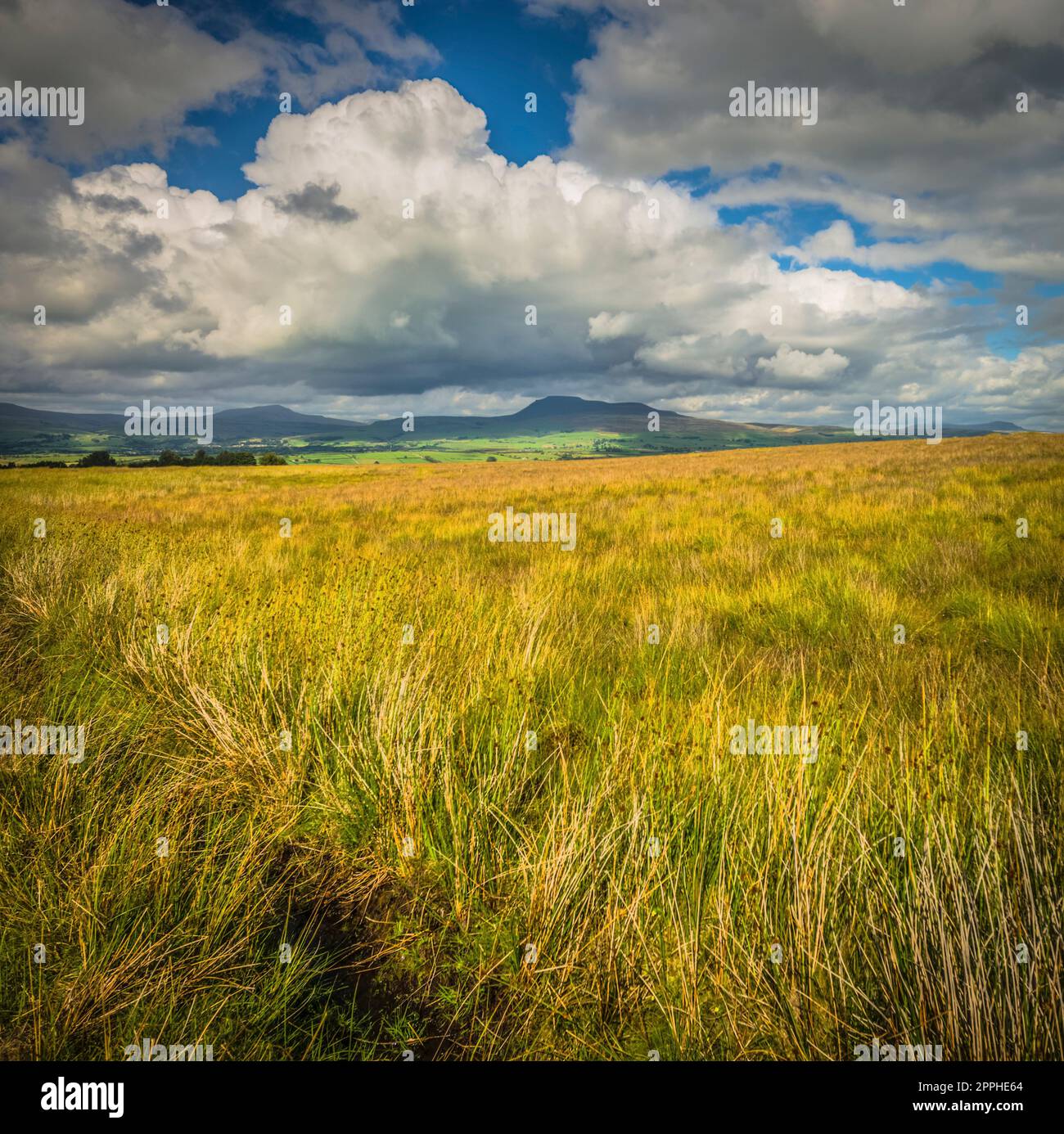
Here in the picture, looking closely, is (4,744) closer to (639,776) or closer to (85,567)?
(639,776)

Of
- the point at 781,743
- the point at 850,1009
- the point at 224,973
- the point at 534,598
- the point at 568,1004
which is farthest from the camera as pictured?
the point at 534,598

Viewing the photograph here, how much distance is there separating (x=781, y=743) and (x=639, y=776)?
27.2 inches

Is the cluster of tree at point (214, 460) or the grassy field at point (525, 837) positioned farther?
the cluster of tree at point (214, 460)

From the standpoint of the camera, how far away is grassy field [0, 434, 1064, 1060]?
56.7 inches

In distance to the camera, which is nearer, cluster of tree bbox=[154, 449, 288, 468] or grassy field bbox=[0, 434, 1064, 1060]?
grassy field bbox=[0, 434, 1064, 1060]

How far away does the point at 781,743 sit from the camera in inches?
94.1

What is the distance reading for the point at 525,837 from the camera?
6.30ft

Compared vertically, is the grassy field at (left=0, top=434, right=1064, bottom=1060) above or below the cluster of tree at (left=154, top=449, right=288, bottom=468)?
below

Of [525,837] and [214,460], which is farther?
[214,460]

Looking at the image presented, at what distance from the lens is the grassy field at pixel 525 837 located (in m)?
1.44

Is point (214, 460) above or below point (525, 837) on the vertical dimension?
above

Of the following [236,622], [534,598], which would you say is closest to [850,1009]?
[534,598]

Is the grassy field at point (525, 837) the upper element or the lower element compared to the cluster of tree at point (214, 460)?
lower

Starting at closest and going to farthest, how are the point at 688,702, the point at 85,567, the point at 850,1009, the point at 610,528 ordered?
the point at 850,1009
the point at 688,702
the point at 85,567
the point at 610,528
